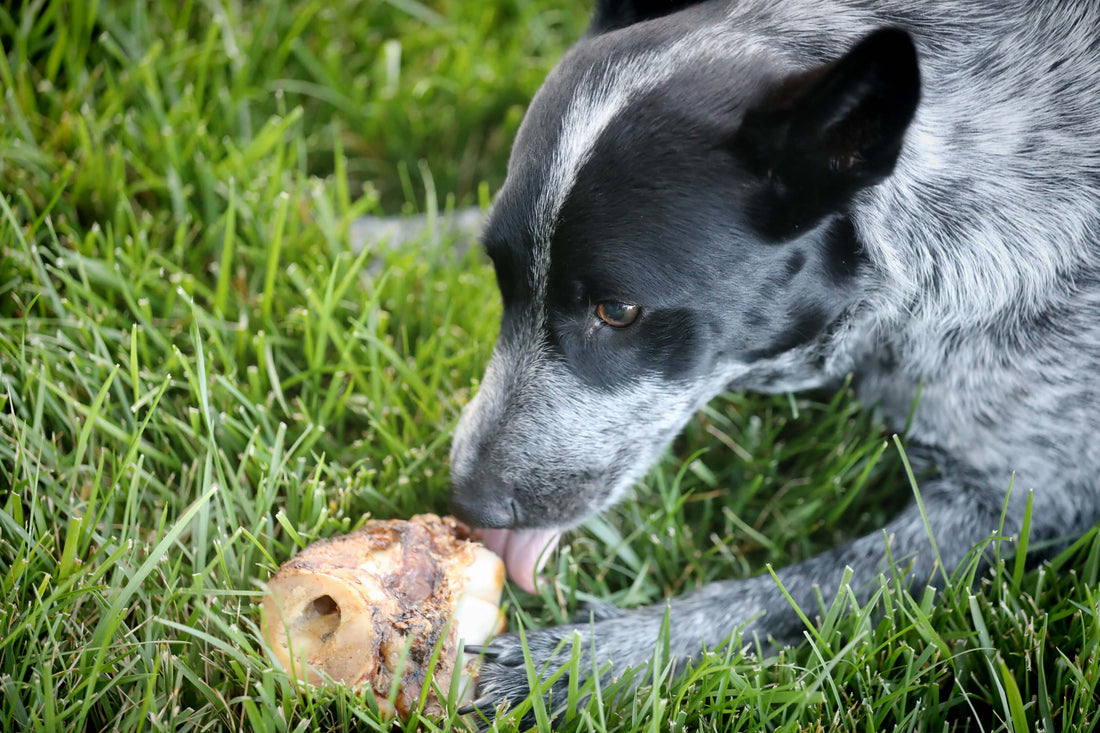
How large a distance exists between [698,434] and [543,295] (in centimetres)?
86

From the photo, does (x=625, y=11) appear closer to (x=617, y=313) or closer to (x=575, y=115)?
(x=575, y=115)

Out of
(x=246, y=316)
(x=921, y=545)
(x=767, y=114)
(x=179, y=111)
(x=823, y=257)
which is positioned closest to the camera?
(x=767, y=114)

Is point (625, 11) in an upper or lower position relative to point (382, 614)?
upper

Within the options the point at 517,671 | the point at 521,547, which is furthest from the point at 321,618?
the point at 521,547

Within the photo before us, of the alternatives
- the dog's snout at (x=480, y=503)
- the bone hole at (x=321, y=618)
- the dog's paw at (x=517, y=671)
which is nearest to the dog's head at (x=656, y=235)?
the dog's snout at (x=480, y=503)

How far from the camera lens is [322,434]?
2461 millimetres

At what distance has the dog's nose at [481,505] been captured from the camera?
2.19 meters

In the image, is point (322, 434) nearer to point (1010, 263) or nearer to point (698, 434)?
point (698, 434)

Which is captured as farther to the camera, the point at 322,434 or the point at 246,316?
the point at 246,316

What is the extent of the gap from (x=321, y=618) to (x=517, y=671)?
1.55 feet

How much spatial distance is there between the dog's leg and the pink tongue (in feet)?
0.46

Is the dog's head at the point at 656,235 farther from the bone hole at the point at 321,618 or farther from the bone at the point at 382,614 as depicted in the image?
the bone hole at the point at 321,618

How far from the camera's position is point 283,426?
222 cm

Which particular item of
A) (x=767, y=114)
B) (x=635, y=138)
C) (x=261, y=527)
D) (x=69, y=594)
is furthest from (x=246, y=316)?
(x=767, y=114)
